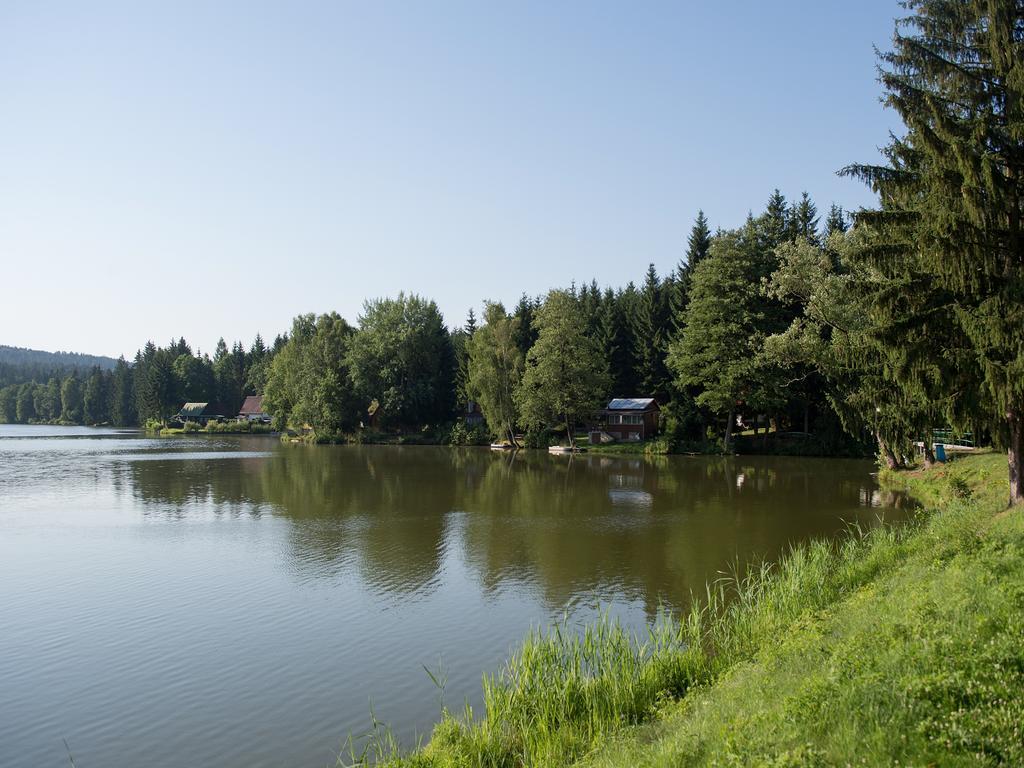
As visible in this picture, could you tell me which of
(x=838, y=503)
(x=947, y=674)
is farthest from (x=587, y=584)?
(x=838, y=503)

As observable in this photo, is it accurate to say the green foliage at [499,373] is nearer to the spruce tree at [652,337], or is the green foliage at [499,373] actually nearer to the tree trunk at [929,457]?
the spruce tree at [652,337]

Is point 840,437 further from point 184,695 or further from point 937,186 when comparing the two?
point 184,695

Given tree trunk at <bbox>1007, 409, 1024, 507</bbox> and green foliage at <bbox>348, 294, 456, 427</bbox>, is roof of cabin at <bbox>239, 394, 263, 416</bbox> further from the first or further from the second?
tree trunk at <bbox>1007, 409, 1024, 507</bbox>

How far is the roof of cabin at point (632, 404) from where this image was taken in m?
63.8

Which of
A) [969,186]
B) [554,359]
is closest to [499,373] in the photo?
[554,359]

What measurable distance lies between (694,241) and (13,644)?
58.0 meters

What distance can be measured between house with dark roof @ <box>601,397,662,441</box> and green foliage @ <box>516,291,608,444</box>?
6.52 ft

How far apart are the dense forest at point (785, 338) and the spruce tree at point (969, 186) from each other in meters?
0.05

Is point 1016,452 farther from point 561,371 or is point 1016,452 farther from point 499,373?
point 499,373

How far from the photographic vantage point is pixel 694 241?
63.1m

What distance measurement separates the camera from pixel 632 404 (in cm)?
6444

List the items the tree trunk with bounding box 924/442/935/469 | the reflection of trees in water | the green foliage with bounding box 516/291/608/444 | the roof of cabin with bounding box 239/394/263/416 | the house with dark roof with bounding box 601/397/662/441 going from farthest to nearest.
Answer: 1. the roof of cabin with bounding box 239/394/263/416
2. the house with dark roof with bounding box 601/397/662/441
3. the green foliage with bounding box 516/291/608/444
4. the tree trunk with bounding box 924/442/935/469
5. the reflection of trees in water

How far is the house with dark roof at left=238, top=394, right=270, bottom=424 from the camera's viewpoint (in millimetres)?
114688

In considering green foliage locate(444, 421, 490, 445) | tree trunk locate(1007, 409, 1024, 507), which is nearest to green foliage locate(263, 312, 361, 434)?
green foliage locate(444, 421, 490, 445)
